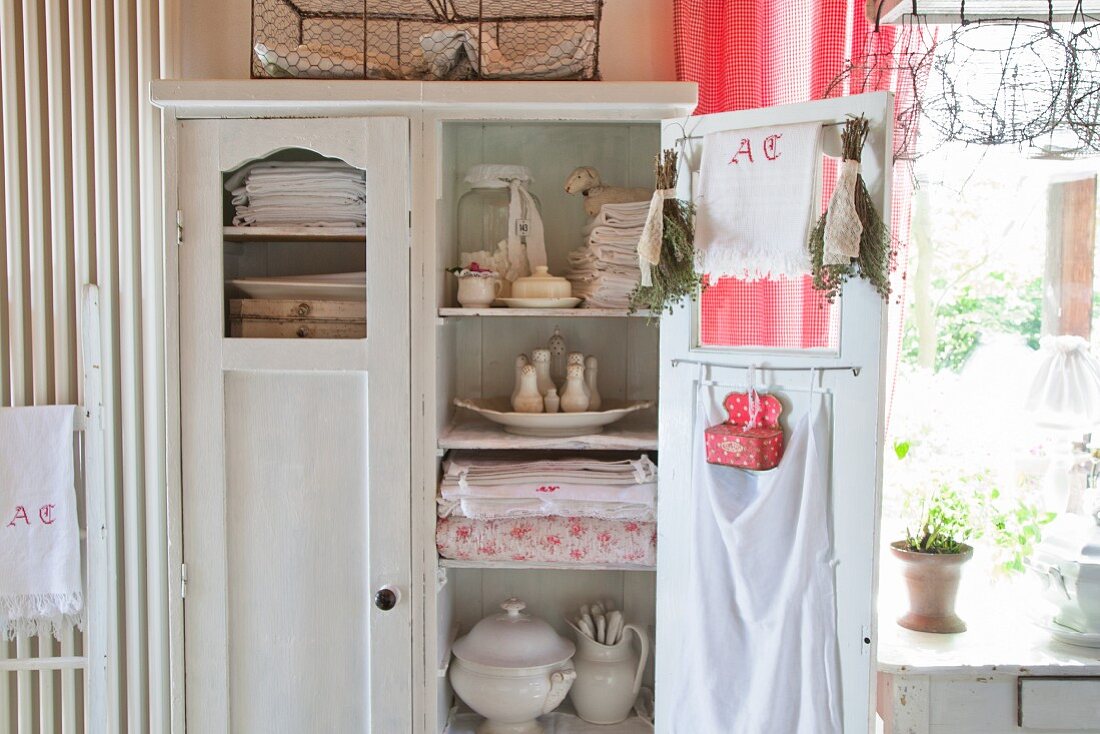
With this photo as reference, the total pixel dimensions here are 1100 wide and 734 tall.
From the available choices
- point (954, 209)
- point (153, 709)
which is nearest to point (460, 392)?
point (153, 709)

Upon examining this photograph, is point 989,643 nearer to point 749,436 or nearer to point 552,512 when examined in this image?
point 749,436

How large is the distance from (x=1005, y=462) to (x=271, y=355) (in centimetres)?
185

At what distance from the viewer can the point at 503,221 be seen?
222 cm

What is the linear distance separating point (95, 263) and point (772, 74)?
67.0 inches

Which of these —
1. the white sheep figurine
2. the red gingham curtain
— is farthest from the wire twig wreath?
the white sheep figurine

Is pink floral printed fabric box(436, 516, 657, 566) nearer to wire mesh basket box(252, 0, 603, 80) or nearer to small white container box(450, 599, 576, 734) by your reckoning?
small white container box(450, 599, 576, 734)

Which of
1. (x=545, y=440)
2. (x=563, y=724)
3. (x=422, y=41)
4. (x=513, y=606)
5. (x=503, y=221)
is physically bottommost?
(x=563, y=724)

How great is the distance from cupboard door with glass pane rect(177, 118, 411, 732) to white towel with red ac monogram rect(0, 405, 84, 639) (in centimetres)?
42

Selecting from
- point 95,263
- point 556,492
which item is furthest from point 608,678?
point 95,263

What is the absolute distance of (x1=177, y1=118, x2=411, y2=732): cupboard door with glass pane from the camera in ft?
6.18

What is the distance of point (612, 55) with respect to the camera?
2332 millimetres

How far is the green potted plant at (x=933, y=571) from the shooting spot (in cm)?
199

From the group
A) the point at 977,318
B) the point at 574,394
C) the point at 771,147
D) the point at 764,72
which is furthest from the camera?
the point at 977,318

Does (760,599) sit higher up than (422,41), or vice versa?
(422,41)
